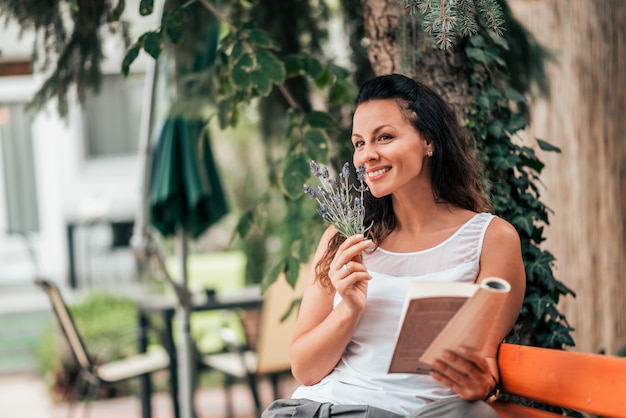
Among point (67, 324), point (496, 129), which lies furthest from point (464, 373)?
point (67, 324)

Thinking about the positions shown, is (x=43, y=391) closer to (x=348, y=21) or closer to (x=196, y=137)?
(x=196, y=137)

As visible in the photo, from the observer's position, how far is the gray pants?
189 cm

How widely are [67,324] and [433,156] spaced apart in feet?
9.93

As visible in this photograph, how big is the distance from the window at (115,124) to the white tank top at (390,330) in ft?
32.3

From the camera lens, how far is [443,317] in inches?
67.1

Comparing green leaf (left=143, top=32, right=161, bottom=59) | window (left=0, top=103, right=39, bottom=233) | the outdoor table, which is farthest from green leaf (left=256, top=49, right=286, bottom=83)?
window (left=0, top=103, right=39, bottom=233)

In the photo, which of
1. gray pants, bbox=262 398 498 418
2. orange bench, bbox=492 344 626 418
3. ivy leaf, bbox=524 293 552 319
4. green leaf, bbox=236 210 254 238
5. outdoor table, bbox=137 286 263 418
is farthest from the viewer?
outdoor table, bbox=137 286 263 418

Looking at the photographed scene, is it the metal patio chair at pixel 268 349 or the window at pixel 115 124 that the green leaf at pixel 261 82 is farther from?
the window at pixel 115 124

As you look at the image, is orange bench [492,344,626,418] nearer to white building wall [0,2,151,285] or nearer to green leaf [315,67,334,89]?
green leaf [315,67,334,89]

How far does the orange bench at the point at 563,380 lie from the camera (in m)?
1.78

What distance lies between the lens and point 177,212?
14.7 feet

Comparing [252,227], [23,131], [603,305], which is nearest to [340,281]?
[252,227]

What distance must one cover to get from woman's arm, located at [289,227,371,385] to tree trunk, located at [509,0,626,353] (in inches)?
102

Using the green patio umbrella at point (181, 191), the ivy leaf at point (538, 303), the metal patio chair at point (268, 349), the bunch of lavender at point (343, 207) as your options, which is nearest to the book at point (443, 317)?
→ the bunch of lavender at point (343, 207)
